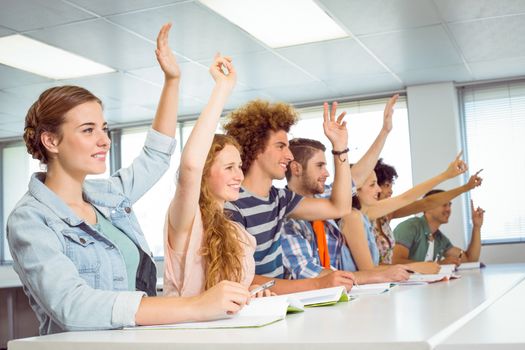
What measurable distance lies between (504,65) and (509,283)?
465 centimetres

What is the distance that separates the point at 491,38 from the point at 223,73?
428 centimetres

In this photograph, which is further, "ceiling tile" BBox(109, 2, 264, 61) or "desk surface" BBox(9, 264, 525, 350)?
"ceiling tile" BBox(109, 2, 264, 61)

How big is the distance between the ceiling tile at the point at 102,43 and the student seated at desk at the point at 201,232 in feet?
10.1

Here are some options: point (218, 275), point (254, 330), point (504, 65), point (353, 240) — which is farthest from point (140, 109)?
point (254, 330)

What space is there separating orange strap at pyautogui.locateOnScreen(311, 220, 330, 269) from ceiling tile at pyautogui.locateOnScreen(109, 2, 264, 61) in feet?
7.03

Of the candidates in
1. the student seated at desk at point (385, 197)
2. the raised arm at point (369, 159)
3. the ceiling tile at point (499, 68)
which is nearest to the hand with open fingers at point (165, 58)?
the raised arm at point (369, 159)

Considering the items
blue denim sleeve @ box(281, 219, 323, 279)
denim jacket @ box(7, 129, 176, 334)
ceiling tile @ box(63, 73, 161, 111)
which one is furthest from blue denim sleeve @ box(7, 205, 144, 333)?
ceiling tile @ box(63, 73, 161, 111)

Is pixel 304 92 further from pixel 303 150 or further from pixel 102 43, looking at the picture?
pixel 303 150

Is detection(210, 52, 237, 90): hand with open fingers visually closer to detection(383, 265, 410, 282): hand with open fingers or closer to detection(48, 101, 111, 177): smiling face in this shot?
detection(48, 101, 111, 177): smiling face

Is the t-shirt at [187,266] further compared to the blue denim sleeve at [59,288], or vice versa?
the t-shirt at [187,266]

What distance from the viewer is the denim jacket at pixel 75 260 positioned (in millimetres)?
1304

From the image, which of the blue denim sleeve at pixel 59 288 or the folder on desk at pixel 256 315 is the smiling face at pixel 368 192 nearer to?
the folder on desk at pixel 256 315

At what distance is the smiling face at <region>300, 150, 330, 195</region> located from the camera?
9.56 feet

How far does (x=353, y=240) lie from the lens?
3021mm
